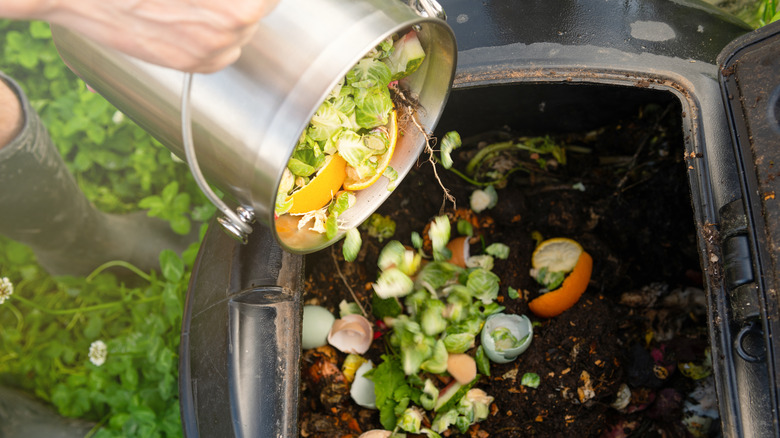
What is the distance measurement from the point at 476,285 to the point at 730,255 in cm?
81

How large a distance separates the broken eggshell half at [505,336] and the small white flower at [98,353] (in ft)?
6.05

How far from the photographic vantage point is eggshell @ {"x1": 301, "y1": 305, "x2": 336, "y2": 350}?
175cm

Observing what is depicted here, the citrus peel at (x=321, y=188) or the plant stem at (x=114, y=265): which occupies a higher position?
the citrus peel at (x=321, y=188)

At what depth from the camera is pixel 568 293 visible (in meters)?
1.82

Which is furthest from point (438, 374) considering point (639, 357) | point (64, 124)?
point (64, 124)

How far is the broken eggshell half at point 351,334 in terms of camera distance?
1.75 metres

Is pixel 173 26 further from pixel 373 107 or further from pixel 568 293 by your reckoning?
pixel 568 293

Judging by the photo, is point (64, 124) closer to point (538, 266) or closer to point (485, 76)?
point (485, 76)

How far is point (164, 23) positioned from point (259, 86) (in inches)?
7.3

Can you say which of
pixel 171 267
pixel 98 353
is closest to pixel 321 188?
pixel 171 267

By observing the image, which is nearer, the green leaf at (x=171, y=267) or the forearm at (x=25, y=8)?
the forearm at (x=25, y=8)

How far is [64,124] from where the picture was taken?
9.16 ft

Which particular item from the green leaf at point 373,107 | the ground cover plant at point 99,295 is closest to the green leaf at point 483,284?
the green leaf at point 373,107

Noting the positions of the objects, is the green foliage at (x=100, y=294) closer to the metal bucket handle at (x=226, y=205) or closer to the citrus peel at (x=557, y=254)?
the metal bucket handle at (x=226, y=205)
